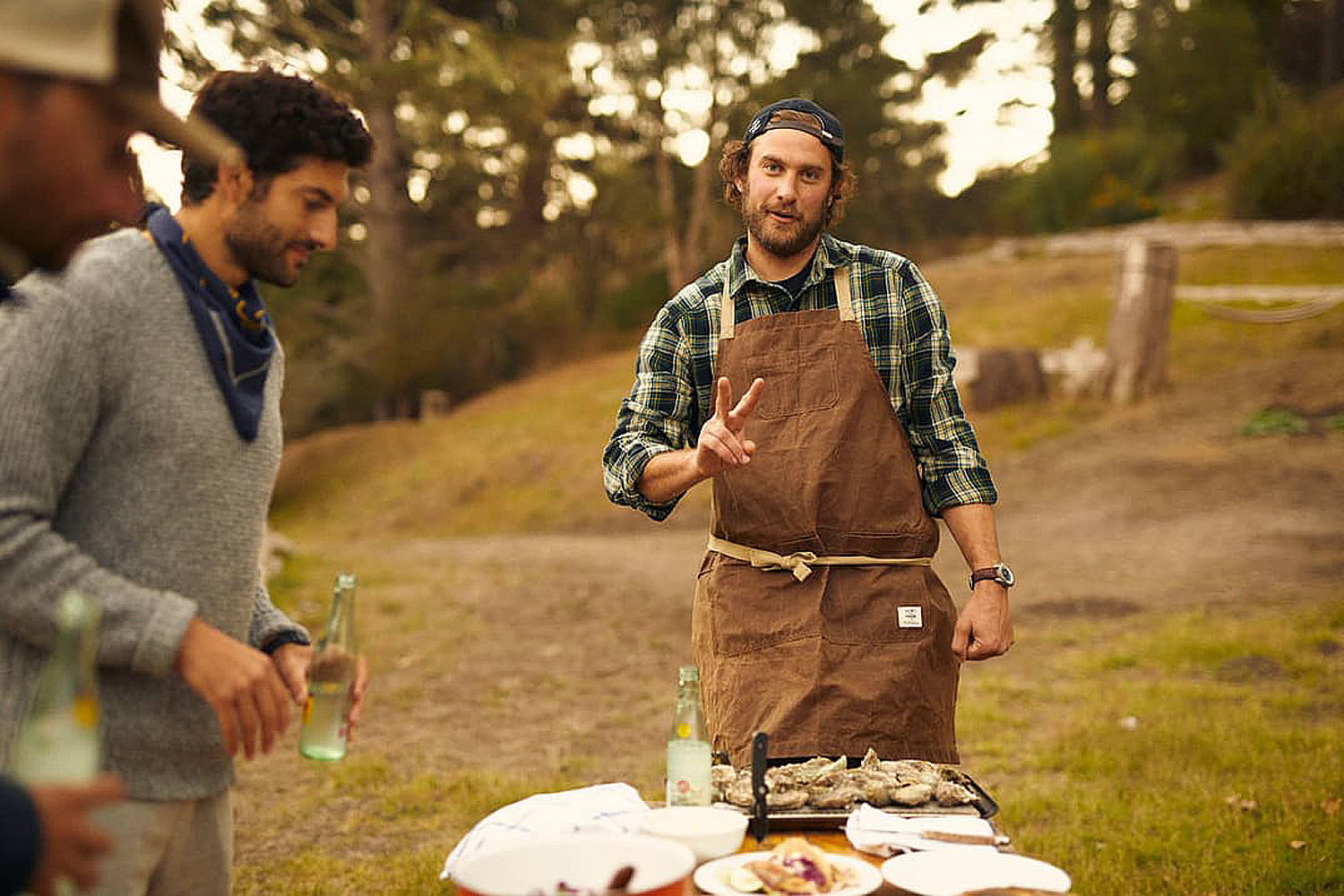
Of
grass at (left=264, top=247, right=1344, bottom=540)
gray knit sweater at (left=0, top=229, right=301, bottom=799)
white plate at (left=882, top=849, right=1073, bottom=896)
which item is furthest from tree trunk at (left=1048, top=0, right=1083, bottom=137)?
gray knit sweater at (left=0, top=229, right=301, bottom=799)

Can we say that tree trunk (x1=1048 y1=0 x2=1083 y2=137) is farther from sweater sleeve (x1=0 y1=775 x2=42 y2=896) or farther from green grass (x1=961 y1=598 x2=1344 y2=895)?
sweater sleeve (x1=0 y1=775 x2=42 y2=896)

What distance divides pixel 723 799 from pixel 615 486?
96 centimetres

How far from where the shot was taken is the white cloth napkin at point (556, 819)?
2217mm

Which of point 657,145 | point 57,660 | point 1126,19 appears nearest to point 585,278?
point 657,145

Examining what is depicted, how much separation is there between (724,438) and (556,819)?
91cm

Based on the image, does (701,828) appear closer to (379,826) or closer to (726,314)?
(726,314)

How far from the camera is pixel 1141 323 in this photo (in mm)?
12898

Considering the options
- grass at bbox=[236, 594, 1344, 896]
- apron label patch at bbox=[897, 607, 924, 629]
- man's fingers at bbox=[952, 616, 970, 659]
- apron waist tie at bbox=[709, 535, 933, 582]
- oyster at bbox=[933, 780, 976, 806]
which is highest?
apron waist tie at bbox=[709, 535, 933, 582]

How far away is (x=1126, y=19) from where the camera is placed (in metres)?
31.0

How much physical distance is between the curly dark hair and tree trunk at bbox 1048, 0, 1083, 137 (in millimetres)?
30238

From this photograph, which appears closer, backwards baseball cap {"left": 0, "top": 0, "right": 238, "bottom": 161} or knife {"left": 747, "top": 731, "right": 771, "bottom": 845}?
backwards baseball cap {"left": 0, "top": 0, "right": 238, "bottom": 161}

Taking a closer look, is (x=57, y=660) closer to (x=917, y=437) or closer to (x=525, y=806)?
(x=525, y=806)

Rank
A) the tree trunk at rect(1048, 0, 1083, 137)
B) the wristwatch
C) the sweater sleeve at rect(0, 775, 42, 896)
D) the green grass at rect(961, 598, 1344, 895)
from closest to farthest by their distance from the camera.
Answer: the sweater sleeve at rect(0, 775, 42, 896) < the wristwatch < the green grass at rect(961, 598, 1344, 895) < the tree trunk at rect(1048, 0, 1083, 137)

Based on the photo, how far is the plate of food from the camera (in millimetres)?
1981
